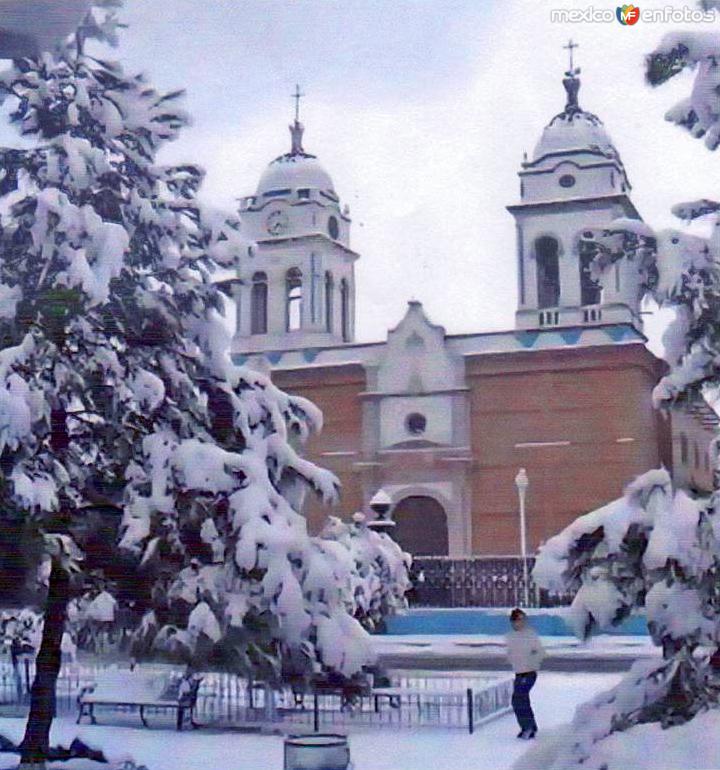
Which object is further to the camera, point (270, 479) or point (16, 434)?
point (270, 479)

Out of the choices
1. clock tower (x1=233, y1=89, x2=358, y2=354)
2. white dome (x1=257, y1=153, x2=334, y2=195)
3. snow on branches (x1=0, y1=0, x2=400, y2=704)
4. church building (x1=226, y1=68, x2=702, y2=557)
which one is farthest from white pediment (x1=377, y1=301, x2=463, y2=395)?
white dome (x1=257, y1=153, x2=334, y2=195)

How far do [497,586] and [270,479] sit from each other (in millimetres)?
708

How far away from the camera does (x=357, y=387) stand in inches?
127

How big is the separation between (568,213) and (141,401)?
135cm

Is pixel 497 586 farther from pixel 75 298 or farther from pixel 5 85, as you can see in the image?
pixel 5 85

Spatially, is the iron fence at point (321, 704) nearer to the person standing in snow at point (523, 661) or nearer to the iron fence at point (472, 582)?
the person standing in snow at point (523, 661)

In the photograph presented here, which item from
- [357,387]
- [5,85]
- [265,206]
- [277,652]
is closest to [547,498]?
[357,387]

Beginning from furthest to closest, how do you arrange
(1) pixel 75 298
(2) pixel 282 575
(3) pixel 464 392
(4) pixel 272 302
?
(4) pixel 272 302 → (3) pixel 464 392 → (1) pixel 75 298 → (2) pixel 282 575

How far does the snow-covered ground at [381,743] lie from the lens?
117 inches

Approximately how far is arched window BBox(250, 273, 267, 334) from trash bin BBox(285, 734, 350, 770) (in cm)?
123

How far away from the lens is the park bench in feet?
10.8

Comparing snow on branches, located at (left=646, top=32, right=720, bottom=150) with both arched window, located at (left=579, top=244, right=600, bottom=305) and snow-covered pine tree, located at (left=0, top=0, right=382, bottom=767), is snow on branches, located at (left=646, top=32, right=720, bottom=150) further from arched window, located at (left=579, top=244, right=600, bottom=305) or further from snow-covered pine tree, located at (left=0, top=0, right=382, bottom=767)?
snow-covered pine tree, located at (left=0, top=0, right=382, bottom=767)

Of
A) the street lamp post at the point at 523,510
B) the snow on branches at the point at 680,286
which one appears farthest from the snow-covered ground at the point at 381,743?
the snow on branches at the point at 680,286

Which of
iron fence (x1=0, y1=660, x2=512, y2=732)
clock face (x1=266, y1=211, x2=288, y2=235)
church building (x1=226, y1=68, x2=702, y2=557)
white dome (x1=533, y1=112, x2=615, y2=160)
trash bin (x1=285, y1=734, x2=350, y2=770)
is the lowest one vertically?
trash bin (x1=285, y1=734, x2=350, y2=770)
